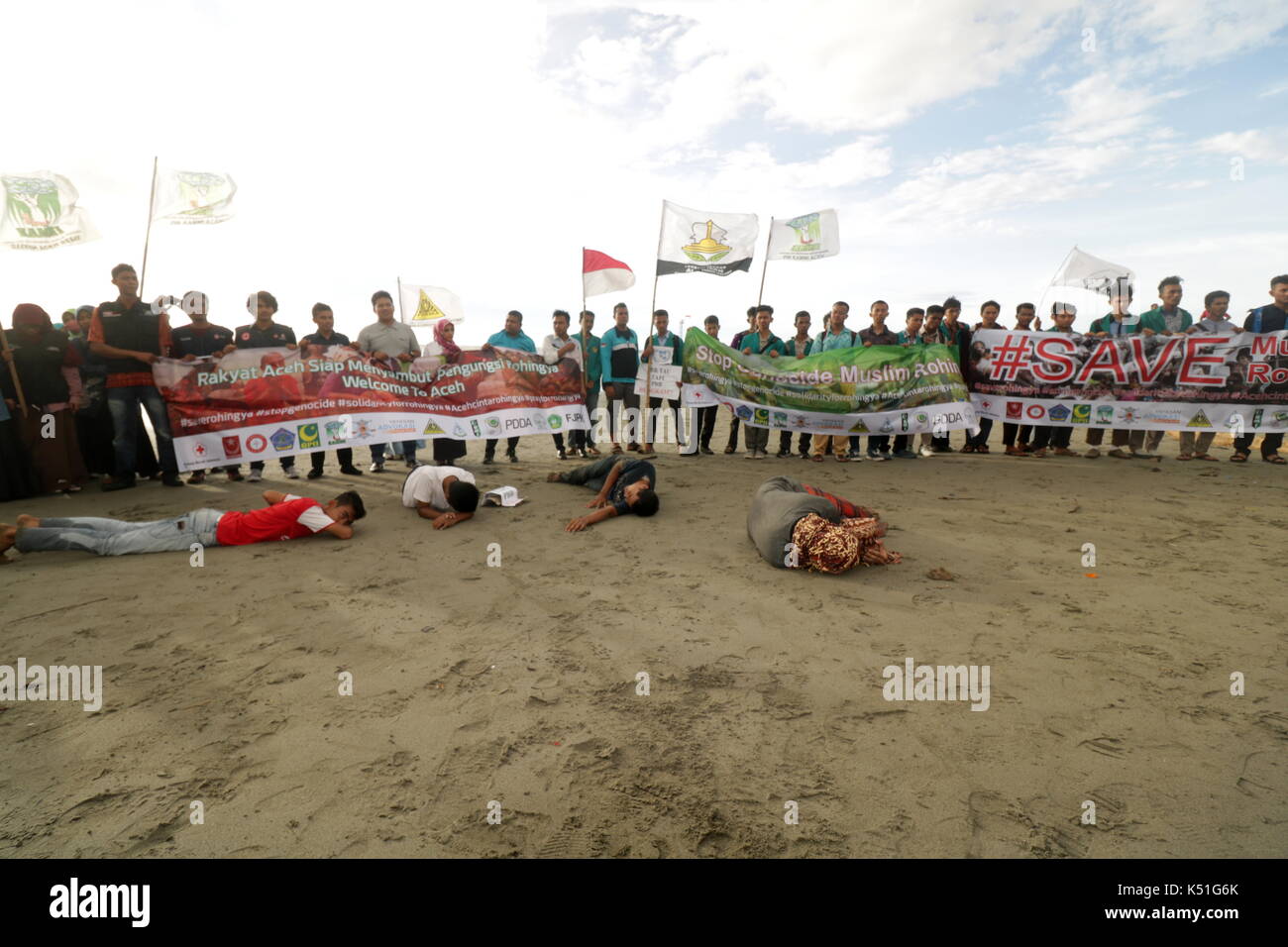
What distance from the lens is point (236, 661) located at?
3535mm

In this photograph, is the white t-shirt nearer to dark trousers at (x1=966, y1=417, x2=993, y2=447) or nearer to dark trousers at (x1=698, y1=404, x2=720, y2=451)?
dark trousers at (x1=698, y1=404, x2=720, y2=451)

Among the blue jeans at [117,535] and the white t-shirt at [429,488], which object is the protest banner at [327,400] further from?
the blue jeans at [117,535]

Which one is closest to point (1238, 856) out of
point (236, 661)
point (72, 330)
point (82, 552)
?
point (236, 661)

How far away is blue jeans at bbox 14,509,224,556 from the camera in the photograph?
203 inches

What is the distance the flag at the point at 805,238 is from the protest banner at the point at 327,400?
4.57 meters

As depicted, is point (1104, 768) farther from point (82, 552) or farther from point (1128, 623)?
point (82, 552)

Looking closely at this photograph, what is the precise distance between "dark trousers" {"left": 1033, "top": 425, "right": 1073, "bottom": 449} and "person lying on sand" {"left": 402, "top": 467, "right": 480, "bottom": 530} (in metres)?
8.89

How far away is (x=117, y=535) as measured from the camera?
5.35 m

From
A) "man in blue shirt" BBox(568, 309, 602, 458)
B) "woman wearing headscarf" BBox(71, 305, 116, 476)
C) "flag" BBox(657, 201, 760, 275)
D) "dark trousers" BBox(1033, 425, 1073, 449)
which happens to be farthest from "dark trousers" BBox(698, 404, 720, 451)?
"woman wearing headscarf" BBox(71, 305, 116, 476)

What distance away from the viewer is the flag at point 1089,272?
1083 cm

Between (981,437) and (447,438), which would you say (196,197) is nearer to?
(447,438)

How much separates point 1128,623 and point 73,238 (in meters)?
11.5

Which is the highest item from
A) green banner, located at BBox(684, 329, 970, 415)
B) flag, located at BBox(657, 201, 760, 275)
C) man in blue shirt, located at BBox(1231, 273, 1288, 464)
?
flag, located at BBox(657, 201, 760, 275)
